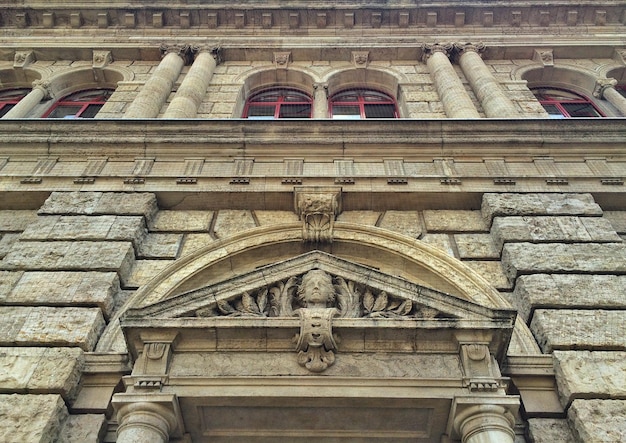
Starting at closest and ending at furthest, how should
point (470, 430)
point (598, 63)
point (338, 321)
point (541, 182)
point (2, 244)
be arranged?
point (470, 430)
point (338, 321)
point (2, 244)
point (541, 182)
point (598, 63)

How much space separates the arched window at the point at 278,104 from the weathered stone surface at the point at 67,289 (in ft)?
23.2

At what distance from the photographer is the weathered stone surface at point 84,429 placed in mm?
5754

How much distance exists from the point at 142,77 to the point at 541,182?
10147mm

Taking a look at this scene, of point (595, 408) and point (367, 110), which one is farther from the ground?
point (367, 110)

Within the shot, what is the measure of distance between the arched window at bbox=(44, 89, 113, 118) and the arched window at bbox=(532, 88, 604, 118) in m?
11.4

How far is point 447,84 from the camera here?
12.7 metres

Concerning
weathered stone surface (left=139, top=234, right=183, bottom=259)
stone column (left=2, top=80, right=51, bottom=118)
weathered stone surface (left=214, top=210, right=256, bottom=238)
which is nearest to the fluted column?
weathered stone surface (left=214, top=210, right=256, bottom=238)

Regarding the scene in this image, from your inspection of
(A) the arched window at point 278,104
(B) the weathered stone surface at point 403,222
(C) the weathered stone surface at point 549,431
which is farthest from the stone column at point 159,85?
(C) the weathered stone surface at point 549,431

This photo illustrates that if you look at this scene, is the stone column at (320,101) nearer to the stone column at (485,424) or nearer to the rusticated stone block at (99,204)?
the rusticated stone block at (99,204)

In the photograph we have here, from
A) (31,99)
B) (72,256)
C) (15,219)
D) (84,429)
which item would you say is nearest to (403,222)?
(72,256)

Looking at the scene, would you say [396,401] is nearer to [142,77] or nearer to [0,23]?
[142,77]

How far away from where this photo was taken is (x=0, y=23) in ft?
52.2

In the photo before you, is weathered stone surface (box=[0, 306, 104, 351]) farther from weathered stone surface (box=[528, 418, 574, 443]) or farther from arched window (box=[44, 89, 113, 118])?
arched window (box=[44, 89, 113, 118])

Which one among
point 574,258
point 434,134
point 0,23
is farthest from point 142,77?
point 574,258
